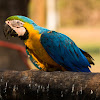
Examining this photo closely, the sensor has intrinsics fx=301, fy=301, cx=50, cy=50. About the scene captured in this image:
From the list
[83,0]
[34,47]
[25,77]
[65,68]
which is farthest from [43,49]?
[83,0]

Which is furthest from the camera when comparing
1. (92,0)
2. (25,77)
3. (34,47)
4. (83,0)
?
(83,0)

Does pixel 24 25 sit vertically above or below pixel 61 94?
above

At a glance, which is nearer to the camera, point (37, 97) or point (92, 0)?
point (37, 97)

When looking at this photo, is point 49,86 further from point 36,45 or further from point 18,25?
point 18,25

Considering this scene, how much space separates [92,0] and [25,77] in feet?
70.8

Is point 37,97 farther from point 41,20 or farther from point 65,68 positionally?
point 41,20

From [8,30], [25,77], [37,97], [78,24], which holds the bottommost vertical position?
[37,97]

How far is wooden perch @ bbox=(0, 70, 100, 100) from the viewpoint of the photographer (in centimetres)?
212

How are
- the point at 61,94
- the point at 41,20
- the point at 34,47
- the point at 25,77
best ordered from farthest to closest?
the point at 41,20 → the point at 34,47 → the point at 25,77 → the point at 61,94

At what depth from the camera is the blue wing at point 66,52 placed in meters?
2.83

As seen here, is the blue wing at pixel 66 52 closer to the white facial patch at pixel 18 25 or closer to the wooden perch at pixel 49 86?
the white facial patch at pixel 18 25

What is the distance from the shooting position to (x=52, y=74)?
2.30 m

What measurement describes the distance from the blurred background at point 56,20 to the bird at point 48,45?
0.38 m

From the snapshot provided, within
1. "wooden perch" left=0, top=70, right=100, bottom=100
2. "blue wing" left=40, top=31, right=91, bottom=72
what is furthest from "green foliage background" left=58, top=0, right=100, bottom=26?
"wooden perch" left=0, top=70, right=100, bottom=100
